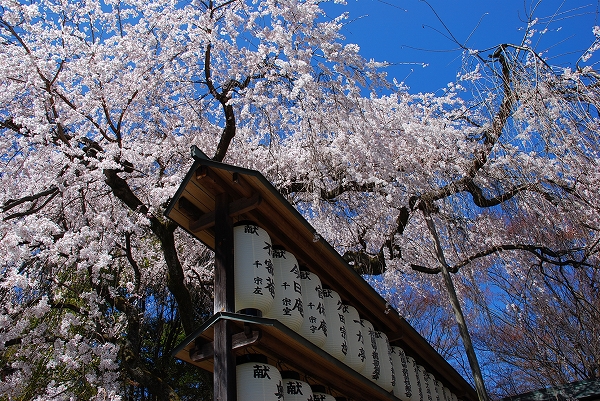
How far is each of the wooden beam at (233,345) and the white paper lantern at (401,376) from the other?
3.58 meters

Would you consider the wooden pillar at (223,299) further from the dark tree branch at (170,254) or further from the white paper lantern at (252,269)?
the dark tree branch at (170,254)

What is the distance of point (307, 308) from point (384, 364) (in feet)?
7.03

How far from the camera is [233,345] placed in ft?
11.7

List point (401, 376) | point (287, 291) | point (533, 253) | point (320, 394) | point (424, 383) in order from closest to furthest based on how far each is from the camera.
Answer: point (287, 291) < point (320, 394) < point (401, 376) < point (424, 383) < point (533, 253)

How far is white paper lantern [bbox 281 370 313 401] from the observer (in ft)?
13.3

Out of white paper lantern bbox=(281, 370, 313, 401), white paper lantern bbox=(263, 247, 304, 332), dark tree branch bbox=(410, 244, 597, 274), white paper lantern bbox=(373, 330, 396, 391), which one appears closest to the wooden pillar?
white paper lantern bbox=(263, 247, 304, 332)

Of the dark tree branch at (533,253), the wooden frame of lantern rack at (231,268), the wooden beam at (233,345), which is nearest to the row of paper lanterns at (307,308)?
the wooden frame of lantern rack at (231,268)

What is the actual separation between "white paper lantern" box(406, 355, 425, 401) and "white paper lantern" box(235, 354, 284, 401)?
3734 millimetres

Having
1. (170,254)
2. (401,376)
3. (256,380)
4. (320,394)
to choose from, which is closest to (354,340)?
(320,394)

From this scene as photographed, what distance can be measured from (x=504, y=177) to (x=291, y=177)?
3.22 m

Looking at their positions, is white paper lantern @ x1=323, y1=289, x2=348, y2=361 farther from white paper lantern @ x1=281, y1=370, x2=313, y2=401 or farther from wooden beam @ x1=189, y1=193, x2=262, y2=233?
wooden beam @ x1=189, y1=193, x2=262, y2=233

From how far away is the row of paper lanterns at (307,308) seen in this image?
3.93m

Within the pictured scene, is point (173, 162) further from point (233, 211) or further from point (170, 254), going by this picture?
point (233, 211)

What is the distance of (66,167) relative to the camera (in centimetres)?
677
